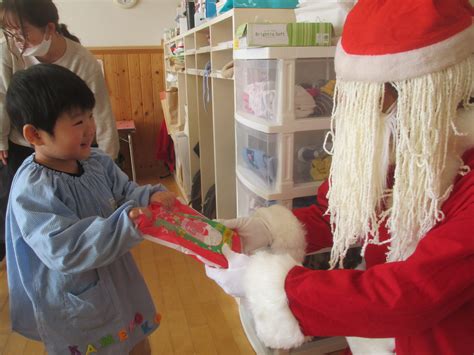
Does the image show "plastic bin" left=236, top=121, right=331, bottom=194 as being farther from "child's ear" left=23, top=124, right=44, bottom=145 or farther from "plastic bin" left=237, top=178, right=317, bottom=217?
"child's ear" left=23, top=124, right=44, bottom=145

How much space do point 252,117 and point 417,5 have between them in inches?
33.8

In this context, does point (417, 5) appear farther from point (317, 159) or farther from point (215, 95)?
point (215, 95)

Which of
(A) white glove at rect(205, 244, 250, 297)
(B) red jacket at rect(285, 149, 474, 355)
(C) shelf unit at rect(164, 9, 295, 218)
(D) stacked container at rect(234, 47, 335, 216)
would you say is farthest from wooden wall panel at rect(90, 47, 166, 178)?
(B) red jacket at rect(285, 149, 474, 355)

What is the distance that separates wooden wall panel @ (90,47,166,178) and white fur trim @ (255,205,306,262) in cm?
319

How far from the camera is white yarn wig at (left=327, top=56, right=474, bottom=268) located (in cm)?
63

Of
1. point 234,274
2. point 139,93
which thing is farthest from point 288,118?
point 139,93

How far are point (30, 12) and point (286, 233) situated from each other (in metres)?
1.13

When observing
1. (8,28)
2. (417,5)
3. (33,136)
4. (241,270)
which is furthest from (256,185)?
(8,28)

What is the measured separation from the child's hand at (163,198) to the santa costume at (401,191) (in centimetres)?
31

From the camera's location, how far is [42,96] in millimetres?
850

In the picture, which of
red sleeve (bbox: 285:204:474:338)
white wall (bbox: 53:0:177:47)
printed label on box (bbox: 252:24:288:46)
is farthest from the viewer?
white wall (bbox: 53:0:177:47)

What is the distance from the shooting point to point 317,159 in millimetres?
1370

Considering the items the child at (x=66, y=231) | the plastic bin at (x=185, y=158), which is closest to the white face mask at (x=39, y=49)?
the child at (x=66, y=231)

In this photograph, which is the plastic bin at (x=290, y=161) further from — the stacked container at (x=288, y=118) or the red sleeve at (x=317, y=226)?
the red sleeve at (x=317, y=226)
